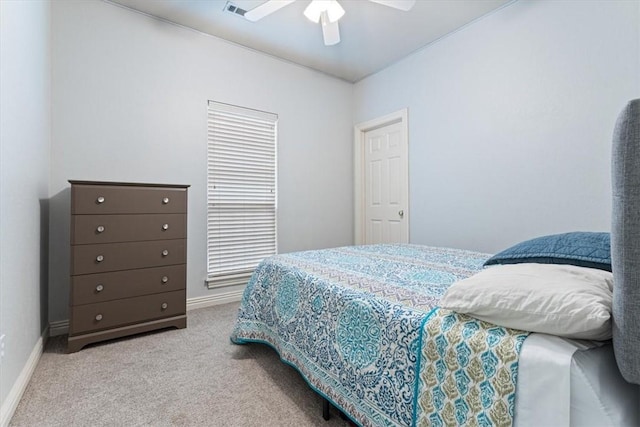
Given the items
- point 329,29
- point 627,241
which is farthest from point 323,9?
point 627,241

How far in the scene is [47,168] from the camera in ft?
7.57

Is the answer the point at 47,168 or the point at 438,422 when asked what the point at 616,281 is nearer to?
the point at 438,422

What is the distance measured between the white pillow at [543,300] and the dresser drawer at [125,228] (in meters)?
2.20

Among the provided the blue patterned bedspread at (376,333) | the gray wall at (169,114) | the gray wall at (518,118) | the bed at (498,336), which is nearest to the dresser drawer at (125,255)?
the gray wall at (169,114)

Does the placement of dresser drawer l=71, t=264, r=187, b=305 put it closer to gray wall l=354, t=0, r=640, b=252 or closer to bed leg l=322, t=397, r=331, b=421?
bed leg l=322, t=397, r=331, b=421

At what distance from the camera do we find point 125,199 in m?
2.29

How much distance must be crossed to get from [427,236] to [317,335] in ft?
7.35

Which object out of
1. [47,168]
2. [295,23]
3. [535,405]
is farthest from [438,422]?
[295,23]

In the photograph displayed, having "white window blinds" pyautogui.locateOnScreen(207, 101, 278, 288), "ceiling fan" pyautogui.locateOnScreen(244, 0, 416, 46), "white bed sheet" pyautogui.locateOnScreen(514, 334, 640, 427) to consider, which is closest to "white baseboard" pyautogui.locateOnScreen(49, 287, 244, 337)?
"white window blinds" pyautogui.locateOnScreen(207, 101, 278, 288)

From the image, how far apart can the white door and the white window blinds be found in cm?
131

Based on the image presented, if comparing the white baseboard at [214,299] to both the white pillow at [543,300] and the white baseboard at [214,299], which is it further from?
the white pillow at [543,300]

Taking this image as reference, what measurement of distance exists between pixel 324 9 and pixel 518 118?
1.83 metres

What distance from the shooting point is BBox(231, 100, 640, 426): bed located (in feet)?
2.24

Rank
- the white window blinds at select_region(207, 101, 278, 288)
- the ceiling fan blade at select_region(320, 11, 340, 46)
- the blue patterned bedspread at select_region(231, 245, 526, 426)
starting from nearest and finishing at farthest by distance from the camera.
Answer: the blue patterned bedspread at select_region(231, 245, 526, 426) < the ceiling fan blade at select_region(320, 11, 340, 46) < the white window blinds at select_region(207, 101, 278, 288)
